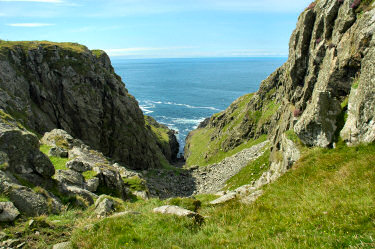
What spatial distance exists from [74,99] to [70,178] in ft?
164

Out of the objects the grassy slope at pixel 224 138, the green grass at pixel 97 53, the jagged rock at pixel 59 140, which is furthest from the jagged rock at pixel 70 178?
the green grass at pixel 97 53

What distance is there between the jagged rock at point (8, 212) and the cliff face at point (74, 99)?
43.5 metres

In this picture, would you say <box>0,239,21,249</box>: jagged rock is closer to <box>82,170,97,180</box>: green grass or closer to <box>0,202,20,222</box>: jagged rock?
<box>0,202,20,222</box>: jagged rock

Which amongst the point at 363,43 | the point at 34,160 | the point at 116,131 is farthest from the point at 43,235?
the point at 116,131

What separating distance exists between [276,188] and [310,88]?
2698 cm

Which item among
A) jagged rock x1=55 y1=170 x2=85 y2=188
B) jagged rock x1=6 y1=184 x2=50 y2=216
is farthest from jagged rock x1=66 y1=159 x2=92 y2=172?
jagged rock x1=6 y1=184 x2=50 y2=216

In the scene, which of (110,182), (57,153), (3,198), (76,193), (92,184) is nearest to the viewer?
(3,198)

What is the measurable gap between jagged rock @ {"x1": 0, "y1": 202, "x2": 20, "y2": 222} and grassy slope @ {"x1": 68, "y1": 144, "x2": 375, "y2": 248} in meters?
3.70

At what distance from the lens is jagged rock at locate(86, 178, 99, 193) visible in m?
25.1

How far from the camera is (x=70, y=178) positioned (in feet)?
76.6

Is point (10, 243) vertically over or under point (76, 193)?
over

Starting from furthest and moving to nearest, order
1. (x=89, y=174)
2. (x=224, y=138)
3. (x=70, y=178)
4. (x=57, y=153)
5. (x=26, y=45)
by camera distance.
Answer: (x=224, y=138) < (x=26, y=45) < (x=57, y=153) < (x=89, y=174) < (x=70, y=178)

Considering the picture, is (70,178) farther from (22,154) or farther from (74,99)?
(74,99)

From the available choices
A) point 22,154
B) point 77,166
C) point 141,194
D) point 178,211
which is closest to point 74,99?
point 141,194
